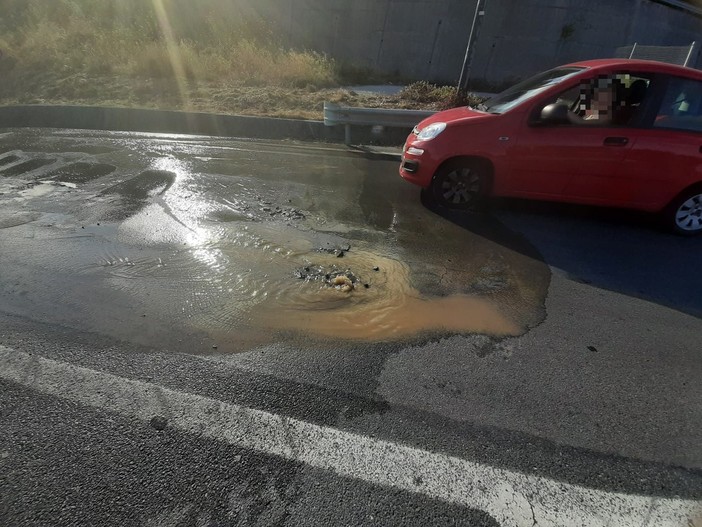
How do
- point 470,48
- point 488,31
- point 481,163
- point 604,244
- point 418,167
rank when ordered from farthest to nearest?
1. point 488,31
2. point 470,48
3. point 418,167
4. point 481,163
5. point 604,244

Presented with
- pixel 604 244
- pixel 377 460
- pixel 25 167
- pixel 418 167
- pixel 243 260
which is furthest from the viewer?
pixel 25 167

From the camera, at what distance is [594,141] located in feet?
14.6

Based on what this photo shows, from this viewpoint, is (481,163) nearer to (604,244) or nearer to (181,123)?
(604,244)

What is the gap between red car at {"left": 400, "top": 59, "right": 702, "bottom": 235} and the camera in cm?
441

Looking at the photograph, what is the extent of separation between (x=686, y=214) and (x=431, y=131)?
325cm

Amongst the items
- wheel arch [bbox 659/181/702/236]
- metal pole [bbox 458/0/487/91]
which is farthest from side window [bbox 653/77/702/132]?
metal pole [bbox 458/0/487/91]

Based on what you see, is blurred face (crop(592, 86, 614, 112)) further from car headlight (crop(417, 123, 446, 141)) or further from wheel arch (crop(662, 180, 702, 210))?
car headlight (crop(417, 123, 446, 141))

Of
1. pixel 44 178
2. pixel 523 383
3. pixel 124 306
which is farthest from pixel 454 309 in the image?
pixel 44 178

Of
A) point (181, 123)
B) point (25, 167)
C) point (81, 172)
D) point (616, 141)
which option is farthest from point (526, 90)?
point (25, 167)

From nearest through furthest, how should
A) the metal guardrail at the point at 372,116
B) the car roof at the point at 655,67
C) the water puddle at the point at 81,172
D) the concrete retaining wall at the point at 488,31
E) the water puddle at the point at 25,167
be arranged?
the car roof at the point at 655,67, the water puddle at the point at 81,172, the water puddle at the point at 25,167, the metal guardrail at the point at 372,116, the concrete retaining wall at the point at 488,31

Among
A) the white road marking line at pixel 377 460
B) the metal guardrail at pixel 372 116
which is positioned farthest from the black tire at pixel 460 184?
the white road marking line at pixel 377 460

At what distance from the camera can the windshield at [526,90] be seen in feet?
15.3

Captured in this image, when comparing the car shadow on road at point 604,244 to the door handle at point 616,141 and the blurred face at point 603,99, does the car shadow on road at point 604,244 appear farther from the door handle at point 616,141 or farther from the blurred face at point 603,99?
the blurred face at point 603,99

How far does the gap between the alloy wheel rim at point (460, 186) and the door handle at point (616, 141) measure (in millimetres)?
1443
